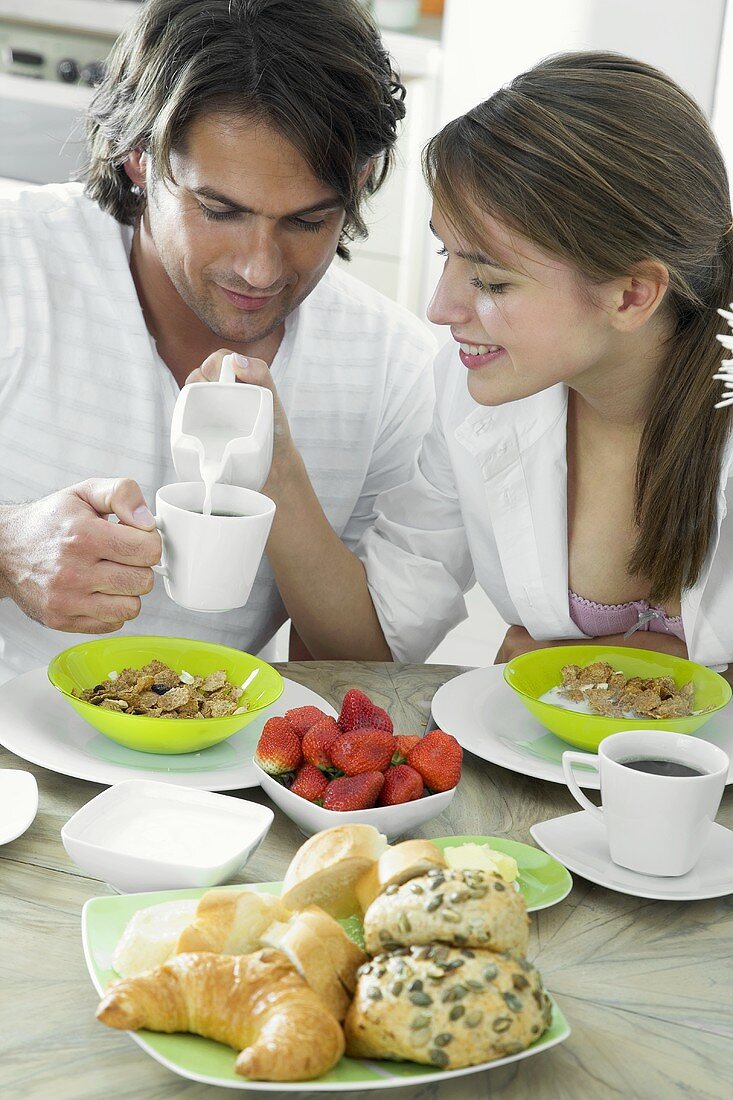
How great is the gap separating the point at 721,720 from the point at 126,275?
3.30ft

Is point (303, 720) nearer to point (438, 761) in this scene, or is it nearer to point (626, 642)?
point (438, 761)

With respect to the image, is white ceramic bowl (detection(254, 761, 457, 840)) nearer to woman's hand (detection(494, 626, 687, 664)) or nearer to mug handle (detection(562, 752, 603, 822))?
mug handle (detection(562, 752, 603, 822))

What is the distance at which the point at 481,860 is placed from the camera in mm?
896

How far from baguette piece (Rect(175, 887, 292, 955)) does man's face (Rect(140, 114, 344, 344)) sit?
0.91 meters

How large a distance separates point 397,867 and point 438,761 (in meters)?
0.23

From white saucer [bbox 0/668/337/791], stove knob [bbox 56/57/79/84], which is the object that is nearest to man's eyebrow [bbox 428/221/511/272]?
white saucer [bbox 0/668/337/791]

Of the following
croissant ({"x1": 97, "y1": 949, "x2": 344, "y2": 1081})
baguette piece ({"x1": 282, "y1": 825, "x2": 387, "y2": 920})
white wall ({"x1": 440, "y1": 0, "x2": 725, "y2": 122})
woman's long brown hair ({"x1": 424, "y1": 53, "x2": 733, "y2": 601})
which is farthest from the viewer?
white wall ({"x1": 440, "y1": 0, "x2": 725, "y2": 122})

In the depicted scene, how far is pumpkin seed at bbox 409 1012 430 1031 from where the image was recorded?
70 cm

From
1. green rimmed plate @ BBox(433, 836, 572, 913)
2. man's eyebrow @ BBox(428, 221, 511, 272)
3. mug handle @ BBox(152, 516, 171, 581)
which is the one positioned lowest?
green rimmed plate @ BBox(433, 836, 572, 913)

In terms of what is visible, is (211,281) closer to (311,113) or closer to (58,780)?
(311,113)

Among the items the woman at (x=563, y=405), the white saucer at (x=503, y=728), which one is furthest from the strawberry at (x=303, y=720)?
the woman at (x=563, y=405)

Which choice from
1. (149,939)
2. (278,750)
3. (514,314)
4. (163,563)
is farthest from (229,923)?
(514,314)

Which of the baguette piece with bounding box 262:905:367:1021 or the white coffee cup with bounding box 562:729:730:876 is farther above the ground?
the baguette piece with bounding box 262:905:367:1021

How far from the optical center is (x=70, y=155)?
408 cm
